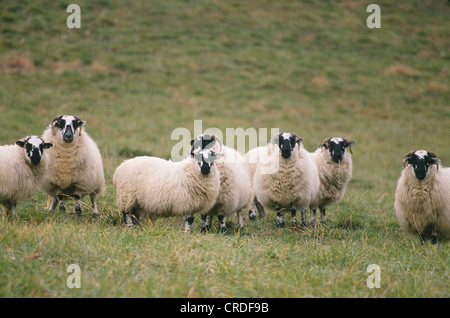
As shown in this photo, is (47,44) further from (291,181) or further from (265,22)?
(291,181)

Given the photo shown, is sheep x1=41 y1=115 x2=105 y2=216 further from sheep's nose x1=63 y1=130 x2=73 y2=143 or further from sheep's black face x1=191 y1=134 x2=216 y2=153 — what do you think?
sheep's black face x1=191 y1=134 x2=216 y2=153

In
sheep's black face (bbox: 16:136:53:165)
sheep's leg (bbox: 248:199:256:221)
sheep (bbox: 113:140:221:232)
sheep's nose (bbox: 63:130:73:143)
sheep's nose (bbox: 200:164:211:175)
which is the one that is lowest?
sheep's leg (bbox: 248:199:256:221)

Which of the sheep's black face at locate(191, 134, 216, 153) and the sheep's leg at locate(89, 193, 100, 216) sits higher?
the sheep's black face at locate(191, 134, 216, 153)

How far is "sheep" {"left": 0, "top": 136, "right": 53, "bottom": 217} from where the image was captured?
21.2ft

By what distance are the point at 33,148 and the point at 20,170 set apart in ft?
1.34

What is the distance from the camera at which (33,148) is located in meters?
6.79

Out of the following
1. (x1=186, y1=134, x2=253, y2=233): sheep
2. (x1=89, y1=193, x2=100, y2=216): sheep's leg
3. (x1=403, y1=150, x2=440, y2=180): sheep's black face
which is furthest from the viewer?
(x1=89, y1=193, x2=100, y2=216): sheep's leg

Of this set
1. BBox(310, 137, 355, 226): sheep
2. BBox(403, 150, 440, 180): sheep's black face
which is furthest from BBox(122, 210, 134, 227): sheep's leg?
BBox(403, 150, 440, 180): sheep's black face

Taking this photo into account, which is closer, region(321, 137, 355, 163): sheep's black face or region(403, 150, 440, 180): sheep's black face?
region(403, 150, 440, 180): sheep's black face

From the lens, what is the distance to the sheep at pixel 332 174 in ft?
28.6

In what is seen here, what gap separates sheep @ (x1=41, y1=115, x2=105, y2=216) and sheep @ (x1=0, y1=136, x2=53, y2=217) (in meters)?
0.42

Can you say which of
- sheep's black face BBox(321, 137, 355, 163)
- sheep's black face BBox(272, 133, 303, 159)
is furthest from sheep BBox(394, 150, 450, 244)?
sheep's black face BBox(272, 133, 303, 159)

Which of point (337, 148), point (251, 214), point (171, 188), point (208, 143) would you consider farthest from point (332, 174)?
point (171, 188)

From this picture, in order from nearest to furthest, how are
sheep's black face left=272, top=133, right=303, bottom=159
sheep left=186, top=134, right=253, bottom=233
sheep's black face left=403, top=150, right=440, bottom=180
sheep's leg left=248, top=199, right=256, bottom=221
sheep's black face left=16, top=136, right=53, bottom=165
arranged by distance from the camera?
1. sheep's black face left=16, top=136, right=53, bottom=165
2. sheep's black face left=403, top=150, right=440, bottom=180
3. sheep left=186, top=134, right=253, bottom=233
4. sheep's black face left=272, top=133, right=303, bottom=159
5. sheep's leg left=248, top=199, right=256, bottom=221
